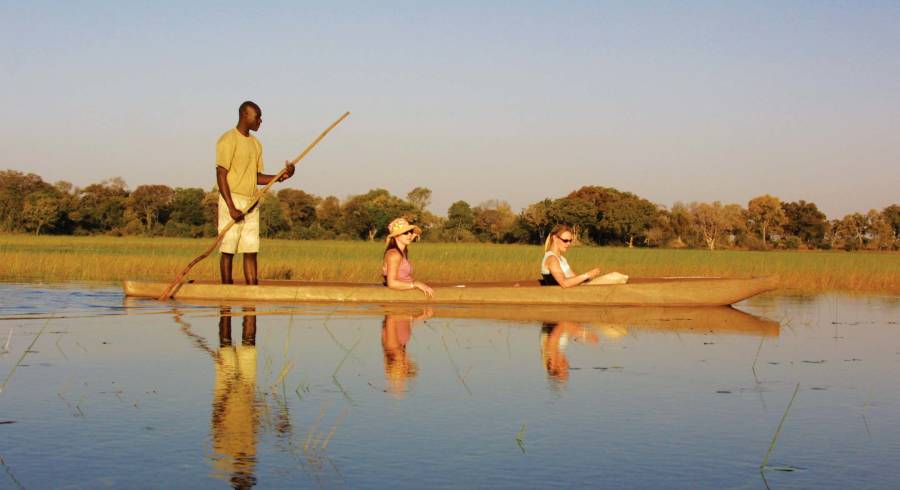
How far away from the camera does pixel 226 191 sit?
11.5 metres

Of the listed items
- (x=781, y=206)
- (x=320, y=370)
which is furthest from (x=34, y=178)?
(x=320, y=370)

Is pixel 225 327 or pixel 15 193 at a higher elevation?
pixel 15 193

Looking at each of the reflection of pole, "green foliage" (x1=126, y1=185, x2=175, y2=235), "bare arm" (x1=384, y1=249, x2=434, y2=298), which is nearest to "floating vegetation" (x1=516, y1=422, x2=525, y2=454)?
the reflection of pole

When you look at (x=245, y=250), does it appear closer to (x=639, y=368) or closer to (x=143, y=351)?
(x=143, y=351)

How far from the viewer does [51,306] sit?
1122cm

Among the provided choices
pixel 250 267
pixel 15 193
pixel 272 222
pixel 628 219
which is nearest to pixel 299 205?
pixel 272 222

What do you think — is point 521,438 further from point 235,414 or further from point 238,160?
point 238,160

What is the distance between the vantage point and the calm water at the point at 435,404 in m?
4.00

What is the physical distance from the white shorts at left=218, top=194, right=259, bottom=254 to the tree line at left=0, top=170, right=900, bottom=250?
48.7 meters

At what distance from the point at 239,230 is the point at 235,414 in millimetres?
6888

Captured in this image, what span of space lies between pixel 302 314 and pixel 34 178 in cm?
8477

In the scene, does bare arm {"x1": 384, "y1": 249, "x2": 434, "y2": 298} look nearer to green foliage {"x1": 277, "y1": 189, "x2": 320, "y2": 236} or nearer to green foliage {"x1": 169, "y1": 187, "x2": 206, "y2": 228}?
green foliage {"x1": 169, "y1": 187, "x2": 206, "y2": 228}

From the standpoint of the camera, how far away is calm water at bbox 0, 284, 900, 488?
13.1 ft

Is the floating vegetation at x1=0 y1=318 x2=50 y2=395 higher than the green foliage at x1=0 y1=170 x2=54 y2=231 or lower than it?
lower
